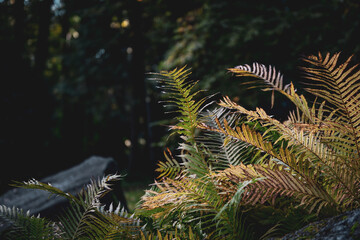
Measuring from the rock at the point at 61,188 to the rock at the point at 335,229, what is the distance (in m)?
2.64

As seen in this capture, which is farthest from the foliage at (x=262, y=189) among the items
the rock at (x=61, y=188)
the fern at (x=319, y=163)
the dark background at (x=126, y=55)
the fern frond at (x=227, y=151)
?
the rock at (x=61, y=188)

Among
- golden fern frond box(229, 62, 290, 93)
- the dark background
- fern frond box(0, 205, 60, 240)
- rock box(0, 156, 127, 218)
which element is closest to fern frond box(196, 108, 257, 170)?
golden fern frond box(229, 62, 290, 93)

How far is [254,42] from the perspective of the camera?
6.07 metres

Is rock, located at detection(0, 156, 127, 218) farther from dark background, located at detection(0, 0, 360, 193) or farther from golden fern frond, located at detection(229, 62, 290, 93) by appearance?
golden fern frond, located at detection(229, 62, 290, 93)

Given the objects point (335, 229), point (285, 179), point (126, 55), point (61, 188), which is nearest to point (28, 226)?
point (285, 179)

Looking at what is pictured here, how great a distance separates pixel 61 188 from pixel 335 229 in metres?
3.84

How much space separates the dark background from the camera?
5.58 metres

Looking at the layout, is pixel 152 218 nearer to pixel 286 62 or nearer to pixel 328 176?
pixel 328 176

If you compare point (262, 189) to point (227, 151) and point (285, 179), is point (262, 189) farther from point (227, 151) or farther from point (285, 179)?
point (227, 151)

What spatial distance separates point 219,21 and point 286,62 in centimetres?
185

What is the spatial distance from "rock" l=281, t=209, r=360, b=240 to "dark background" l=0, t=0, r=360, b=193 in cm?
77

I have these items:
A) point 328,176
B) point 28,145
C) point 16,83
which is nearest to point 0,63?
point 16,83

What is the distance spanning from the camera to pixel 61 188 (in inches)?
163

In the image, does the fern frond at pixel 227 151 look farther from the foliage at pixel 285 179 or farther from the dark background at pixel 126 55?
the dark background at pixel 126 55
